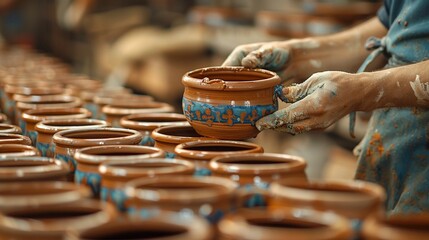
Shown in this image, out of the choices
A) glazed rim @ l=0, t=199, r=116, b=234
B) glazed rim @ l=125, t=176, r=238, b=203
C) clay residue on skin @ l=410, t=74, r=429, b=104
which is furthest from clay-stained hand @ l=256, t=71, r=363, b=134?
glazed rim @ l=0, t=199, r=116, b=234

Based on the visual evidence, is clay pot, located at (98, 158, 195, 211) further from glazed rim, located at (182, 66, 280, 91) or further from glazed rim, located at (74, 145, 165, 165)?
glazed rim, located at (182, 66, 280, 91)

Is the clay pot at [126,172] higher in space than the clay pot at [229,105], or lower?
lower

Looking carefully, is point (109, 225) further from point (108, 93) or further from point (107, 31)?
point (107, 31)

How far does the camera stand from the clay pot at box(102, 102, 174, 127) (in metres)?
2.95

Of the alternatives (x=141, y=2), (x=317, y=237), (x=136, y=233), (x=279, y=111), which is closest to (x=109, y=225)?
(x=136, y=233)

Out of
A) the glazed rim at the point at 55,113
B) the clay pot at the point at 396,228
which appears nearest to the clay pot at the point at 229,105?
the glazed rim at the point at 55,113

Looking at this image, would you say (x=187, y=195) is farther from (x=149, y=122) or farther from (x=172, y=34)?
(x=172, y=34)

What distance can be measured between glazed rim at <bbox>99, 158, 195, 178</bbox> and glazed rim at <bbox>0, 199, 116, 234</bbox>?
0.19m

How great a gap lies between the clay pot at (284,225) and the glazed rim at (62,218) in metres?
0.25

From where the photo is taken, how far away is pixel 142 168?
1.88 meters

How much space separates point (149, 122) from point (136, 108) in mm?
317

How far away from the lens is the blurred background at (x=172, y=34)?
562 cm

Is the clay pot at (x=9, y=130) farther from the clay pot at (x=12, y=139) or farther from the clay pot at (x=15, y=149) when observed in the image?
the clay pot at (x=15, y=149)

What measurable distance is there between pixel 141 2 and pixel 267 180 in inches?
354
